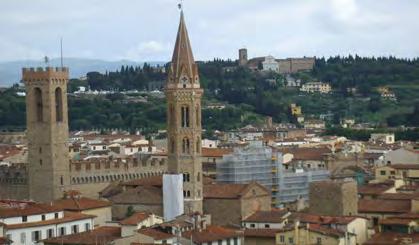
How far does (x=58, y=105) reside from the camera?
5728 cm

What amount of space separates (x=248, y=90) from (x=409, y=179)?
81.5 metres

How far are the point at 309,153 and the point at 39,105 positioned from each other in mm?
23359

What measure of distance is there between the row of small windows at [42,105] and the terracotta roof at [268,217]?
48.6 ft

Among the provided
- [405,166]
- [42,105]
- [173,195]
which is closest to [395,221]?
[173,195]

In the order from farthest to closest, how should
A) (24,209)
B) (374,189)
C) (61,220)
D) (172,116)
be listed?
(374,189) < (172,116) < (61,220) < (24,209)

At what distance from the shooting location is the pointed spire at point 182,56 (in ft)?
167

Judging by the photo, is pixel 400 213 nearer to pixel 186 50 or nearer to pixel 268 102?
pixel 186 50

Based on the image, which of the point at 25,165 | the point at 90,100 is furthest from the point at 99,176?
the point at 90,100

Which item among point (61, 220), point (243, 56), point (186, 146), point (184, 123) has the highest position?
point (243, 56)

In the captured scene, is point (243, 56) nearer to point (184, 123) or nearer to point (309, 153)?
point (309, 153)

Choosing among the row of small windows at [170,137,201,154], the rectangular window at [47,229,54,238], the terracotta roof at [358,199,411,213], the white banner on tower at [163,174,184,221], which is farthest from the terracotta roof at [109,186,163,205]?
the rectangular window at [47,229,54,238]

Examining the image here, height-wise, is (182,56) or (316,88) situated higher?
(182,56)

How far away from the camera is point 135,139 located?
93.5 metres

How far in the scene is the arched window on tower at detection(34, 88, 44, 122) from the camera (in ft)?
186
